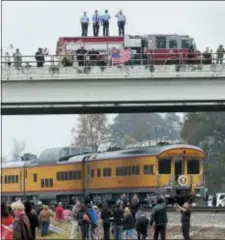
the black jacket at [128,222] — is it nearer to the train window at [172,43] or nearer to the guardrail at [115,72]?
the guardrail at [115,72]

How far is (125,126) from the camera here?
143m

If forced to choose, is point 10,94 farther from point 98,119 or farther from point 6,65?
point 98,119

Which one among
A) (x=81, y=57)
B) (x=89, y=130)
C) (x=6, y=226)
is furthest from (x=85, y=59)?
(x=89, y=130)

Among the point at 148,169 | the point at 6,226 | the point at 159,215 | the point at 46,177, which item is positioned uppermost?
the point at 6,226

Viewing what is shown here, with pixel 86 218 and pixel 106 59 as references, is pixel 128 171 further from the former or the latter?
pixel 86 218

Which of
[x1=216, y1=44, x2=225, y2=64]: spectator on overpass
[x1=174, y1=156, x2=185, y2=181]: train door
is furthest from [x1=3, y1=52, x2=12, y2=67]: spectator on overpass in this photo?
[x1=174, y1=156, x2=185, y2=181]: train door

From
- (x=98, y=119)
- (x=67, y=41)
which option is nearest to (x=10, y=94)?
(x=67, y=41)

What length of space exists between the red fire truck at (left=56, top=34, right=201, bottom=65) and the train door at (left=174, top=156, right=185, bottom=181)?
532cm

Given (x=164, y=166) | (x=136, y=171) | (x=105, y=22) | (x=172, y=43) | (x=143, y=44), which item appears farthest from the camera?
(x=143, y=44)

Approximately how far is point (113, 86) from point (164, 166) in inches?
293

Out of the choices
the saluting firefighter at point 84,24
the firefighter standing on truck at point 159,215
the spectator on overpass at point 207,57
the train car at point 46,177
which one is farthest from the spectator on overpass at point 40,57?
the firefighter standing on truck at point 159,215

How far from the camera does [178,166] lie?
4547 centimetres

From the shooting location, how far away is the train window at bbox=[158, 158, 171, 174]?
44294mm

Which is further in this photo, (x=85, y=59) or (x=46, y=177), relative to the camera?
(x=46, y=177)
